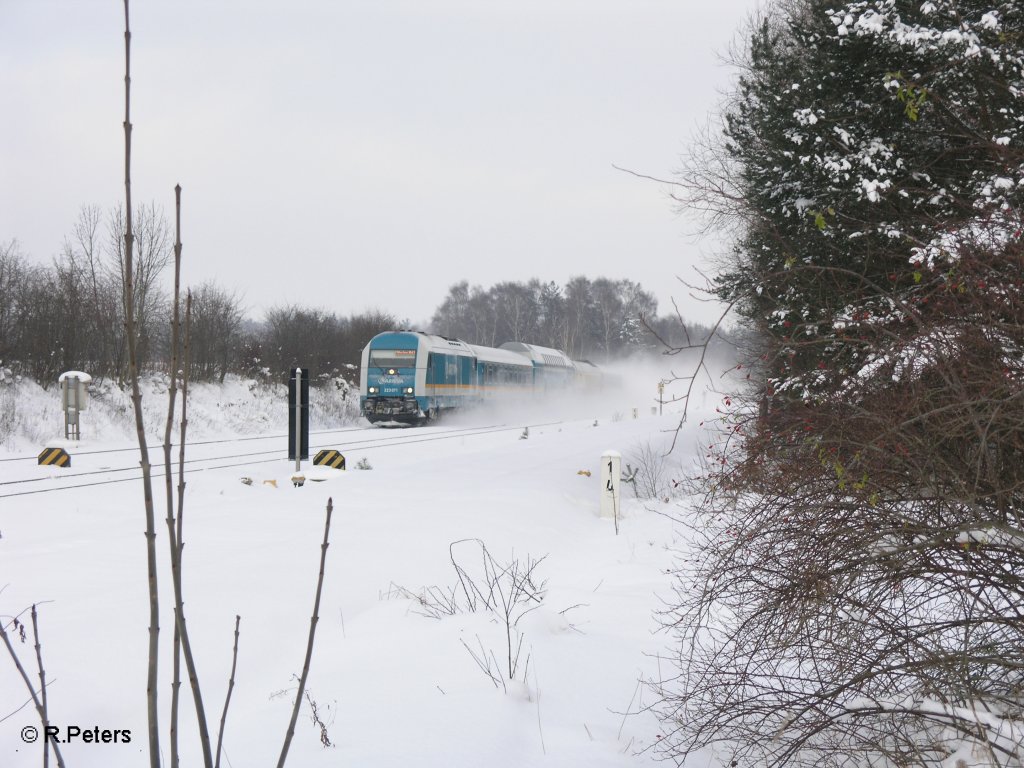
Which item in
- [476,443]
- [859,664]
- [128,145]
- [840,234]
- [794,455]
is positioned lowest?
[476,443]

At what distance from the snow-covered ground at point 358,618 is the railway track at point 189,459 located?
7.7 inches

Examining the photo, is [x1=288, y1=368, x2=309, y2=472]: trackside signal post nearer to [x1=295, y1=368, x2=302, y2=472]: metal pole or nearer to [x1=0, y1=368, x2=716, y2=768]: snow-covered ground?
[x1=295, y1=368, x2=302, y2=472]: metal pole

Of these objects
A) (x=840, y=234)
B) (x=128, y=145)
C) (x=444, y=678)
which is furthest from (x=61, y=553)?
(x=840, y=234)

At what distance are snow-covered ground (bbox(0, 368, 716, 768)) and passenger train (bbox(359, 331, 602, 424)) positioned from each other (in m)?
13.7

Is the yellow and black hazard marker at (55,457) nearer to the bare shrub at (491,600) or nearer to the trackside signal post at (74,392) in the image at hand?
the trackside signal post at (74,392)

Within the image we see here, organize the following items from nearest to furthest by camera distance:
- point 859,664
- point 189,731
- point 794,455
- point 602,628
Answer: point 859,664, point 794,455, point 189,731, point 602,628

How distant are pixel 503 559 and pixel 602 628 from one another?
2.68 metres

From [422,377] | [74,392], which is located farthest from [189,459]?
[422,377]

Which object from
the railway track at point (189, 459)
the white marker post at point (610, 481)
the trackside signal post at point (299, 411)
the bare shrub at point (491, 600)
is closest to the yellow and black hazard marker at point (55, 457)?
the railway track at point (189, 459)

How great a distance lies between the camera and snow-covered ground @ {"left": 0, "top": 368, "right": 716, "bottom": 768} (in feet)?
13.1

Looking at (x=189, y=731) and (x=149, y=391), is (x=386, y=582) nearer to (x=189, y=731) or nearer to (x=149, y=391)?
(x=189, y=731)

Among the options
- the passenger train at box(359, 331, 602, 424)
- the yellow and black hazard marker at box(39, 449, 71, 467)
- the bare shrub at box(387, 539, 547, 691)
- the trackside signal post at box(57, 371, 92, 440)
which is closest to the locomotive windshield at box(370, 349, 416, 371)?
the passenger train at box(359, 331, 602, 424)

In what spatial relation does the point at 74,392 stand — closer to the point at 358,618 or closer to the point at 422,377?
the point at 422,377

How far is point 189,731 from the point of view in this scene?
424 centimetres
